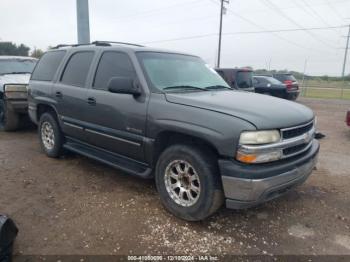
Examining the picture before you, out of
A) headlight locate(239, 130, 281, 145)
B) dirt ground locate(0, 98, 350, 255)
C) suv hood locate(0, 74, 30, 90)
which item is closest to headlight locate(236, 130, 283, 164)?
headlight locate(239, 130, 281, 145)

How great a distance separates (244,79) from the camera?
10.4 metres

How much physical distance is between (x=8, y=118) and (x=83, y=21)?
4.60 m

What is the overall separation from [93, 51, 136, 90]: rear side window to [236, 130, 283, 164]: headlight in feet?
5.50

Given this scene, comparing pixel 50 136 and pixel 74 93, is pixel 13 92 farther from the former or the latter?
pixel 74 93

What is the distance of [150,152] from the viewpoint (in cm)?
353

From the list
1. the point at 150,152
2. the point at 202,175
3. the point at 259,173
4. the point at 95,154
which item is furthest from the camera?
the point at 95,154

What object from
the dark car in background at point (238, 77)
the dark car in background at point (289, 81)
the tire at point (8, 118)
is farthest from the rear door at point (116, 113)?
the dark car in background at point (289, 81)

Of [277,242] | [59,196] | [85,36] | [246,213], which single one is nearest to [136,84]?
[59,196]

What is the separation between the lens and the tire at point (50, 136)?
510 centimetres

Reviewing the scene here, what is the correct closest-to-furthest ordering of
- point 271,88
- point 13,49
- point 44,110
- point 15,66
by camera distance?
1. point 44,110
2. point 15,66
3. point 271,88
4. point 13,49

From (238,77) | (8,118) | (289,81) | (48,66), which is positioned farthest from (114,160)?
(289,81)

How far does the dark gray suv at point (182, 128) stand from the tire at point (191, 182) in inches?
0.4

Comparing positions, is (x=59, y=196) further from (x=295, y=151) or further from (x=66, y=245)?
(x=295, y=151)

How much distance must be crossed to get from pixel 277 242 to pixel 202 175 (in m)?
1.01
